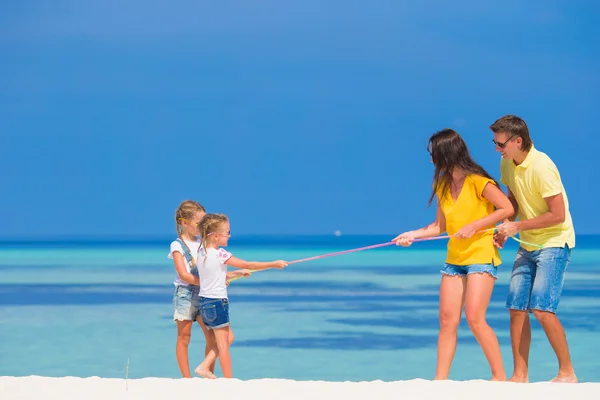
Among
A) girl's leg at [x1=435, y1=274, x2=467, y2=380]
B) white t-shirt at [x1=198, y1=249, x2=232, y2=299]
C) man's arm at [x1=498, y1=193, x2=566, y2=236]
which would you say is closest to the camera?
man's arm at [x1=498, y1=193, x2=566, y2=236]

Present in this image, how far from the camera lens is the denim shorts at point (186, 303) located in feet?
16.9

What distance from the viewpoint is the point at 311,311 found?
1038 centimetres

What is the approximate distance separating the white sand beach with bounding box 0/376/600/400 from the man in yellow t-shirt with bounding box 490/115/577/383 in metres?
0.41

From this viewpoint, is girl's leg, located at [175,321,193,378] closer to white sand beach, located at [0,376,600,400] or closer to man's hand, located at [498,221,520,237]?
white sand beach, located at [0,376,600,400]

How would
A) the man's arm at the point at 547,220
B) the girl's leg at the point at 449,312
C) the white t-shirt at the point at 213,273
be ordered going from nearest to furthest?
the man's arm at the point at 547,220
the girl's leg at the point at 449,312
the white t-shirt at the point at 213,273

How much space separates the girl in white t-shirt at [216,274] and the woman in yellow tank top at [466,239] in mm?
881

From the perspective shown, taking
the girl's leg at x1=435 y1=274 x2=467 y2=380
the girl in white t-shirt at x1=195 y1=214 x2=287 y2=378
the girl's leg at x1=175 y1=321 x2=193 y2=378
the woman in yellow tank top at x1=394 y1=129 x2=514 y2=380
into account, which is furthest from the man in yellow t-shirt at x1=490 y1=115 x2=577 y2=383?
the girl's leg at x1=175 y1=321 x2=193 y2=378

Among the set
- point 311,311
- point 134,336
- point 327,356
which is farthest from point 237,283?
point 327,356

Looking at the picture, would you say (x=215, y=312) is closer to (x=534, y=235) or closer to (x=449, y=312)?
(x=449, y=312)

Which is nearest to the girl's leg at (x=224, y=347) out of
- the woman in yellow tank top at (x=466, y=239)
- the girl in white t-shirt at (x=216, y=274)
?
the girl in white t-shirt at (x=216, y=274)


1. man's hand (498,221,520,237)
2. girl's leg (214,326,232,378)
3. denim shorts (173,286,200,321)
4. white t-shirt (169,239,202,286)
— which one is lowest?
girl's leg (214,326,232,378)

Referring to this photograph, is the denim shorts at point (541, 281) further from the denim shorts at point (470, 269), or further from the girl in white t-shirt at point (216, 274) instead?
the girl in white t-shirt at point (216, 274)

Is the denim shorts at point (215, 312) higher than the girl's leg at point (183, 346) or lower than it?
higher

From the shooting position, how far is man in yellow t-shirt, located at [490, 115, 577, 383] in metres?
4.57
